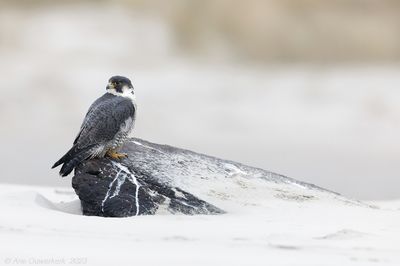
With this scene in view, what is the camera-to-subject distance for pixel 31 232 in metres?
6.79

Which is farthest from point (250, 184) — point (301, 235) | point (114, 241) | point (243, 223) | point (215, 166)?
point (114, 241)

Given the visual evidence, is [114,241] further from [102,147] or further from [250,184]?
[250,184]

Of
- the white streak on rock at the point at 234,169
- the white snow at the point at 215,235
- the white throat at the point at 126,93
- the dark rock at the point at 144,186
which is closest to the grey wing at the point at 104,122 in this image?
the white throat at the point at 126,93

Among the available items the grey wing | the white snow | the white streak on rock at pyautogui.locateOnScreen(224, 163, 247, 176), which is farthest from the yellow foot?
the white streak on rock at pyautogui.locateOnScreen(224, 163, 247, 176)

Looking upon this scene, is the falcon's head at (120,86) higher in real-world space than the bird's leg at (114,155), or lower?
higher

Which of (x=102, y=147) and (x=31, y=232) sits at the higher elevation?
(x=102, y=147)

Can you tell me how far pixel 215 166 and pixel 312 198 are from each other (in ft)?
4.27

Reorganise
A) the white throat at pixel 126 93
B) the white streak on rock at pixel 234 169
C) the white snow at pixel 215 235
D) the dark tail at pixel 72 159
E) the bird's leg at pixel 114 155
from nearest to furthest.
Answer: the white snow at pixel 215 235 → the dark tail at pixel 72 159 → the bird's leg at pixel 114 155 → the white throat at pixel 126 93 → the white streak on rock at pixel 234 169

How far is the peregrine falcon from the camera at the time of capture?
8492 millimetres

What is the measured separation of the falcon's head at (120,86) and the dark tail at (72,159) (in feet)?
2.72

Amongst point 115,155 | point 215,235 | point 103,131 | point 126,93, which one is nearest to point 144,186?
point 115,155

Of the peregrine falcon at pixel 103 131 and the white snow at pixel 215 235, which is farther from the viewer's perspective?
the peregrine falcon at pixel 103 131

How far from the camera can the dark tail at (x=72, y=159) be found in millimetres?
8484

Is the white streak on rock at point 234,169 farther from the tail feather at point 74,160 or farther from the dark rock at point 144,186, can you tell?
the tail feather at point 74,160
